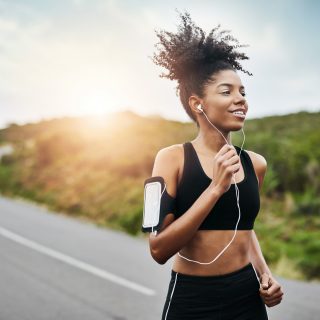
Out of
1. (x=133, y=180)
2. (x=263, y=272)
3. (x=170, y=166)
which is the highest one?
(x=133, y=180)

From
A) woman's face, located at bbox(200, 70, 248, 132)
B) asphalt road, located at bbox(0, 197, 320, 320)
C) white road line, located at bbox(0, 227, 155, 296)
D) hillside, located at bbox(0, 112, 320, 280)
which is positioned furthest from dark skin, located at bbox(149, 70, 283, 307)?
hillside, located at bbox(0, 112, 320, 280)

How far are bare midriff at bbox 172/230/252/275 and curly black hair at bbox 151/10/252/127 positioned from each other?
54cm

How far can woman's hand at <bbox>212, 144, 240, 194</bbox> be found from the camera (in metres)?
1.97

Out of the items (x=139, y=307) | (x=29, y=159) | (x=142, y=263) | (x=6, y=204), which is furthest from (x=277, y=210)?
(x=29, y=159)

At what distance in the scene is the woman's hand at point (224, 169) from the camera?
1.97 meters

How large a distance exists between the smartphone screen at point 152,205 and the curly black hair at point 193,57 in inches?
17.1

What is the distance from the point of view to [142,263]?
9031mm

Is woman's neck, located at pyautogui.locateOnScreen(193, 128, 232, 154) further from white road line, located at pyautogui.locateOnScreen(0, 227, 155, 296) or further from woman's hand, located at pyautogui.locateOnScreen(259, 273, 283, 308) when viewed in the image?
white road line, located at pyautogui.locateOnScreen(0, 227, 155, 296)

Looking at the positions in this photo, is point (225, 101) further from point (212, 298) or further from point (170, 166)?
point (212, 298)

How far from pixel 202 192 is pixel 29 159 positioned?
1092 inches

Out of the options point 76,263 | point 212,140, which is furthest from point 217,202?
point 76,263

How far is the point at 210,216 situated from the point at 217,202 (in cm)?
6

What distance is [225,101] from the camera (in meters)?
2.18

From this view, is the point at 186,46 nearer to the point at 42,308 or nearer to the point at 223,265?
the point at 223,265
